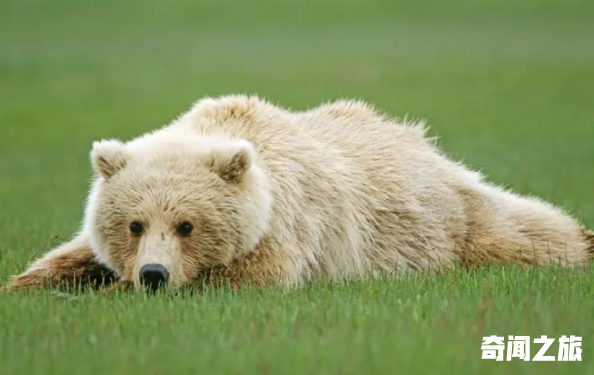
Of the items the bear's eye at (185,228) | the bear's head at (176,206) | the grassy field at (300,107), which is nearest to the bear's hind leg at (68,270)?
the bear's head at (176,206)

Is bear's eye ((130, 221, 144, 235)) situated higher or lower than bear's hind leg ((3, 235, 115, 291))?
higher

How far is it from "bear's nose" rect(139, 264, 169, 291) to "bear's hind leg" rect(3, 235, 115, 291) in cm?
97

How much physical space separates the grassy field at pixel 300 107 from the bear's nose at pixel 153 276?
0.58ft

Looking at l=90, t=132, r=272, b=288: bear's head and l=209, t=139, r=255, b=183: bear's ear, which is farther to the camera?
l=209, t=139, r=255, b=183: bear's ear

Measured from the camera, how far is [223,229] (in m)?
7.54

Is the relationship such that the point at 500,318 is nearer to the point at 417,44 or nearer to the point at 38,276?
the point at 38,276

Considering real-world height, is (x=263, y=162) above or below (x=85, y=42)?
below

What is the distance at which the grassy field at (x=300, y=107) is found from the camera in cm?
558

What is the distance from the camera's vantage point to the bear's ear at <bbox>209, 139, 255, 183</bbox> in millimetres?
7629

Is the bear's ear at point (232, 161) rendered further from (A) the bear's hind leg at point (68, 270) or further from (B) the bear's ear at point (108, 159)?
(A) the bear's hind leg at point (68, 270)

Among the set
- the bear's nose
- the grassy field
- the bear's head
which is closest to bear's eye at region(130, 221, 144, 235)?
the bear's head

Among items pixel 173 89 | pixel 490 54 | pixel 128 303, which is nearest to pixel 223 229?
pixel 128 303

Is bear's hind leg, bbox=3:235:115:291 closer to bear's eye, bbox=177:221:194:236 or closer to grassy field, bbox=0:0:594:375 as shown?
grassy field, bbox=0:0:594:375

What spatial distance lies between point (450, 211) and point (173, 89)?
78.3ft
